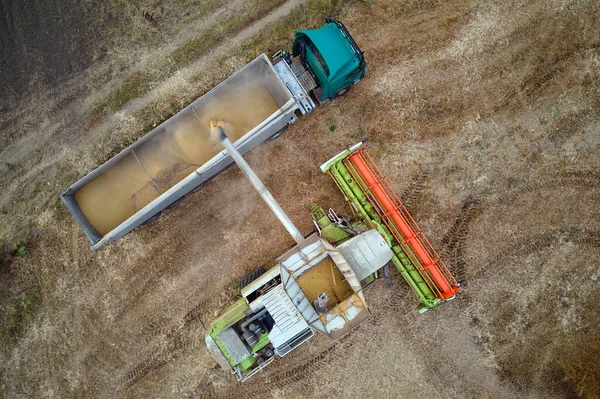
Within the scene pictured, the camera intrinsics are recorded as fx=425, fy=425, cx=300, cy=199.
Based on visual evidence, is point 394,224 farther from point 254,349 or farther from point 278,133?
point 254,349

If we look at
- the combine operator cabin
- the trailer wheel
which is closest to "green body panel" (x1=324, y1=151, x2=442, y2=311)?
the combine operator cabin

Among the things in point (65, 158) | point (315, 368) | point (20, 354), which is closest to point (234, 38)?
point (65, 158)

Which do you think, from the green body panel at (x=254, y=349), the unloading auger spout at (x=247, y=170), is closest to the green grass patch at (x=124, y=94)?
the unloading auger spout at (x=247, y=170)

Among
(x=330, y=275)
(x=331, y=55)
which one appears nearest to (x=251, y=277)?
(x=330, y=275)

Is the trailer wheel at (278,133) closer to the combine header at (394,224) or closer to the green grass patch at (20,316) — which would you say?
the combine header at (394,224)

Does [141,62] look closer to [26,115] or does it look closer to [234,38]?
[234,38]

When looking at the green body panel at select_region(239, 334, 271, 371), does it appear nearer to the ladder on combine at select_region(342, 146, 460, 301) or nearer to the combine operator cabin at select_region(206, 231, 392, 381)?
the combine operator cabin at select_region(206, 231, 392, 381)

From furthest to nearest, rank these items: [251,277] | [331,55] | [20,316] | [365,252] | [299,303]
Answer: [20,316] → [251,277] → [331,55] → [365,252] → [299,303]
